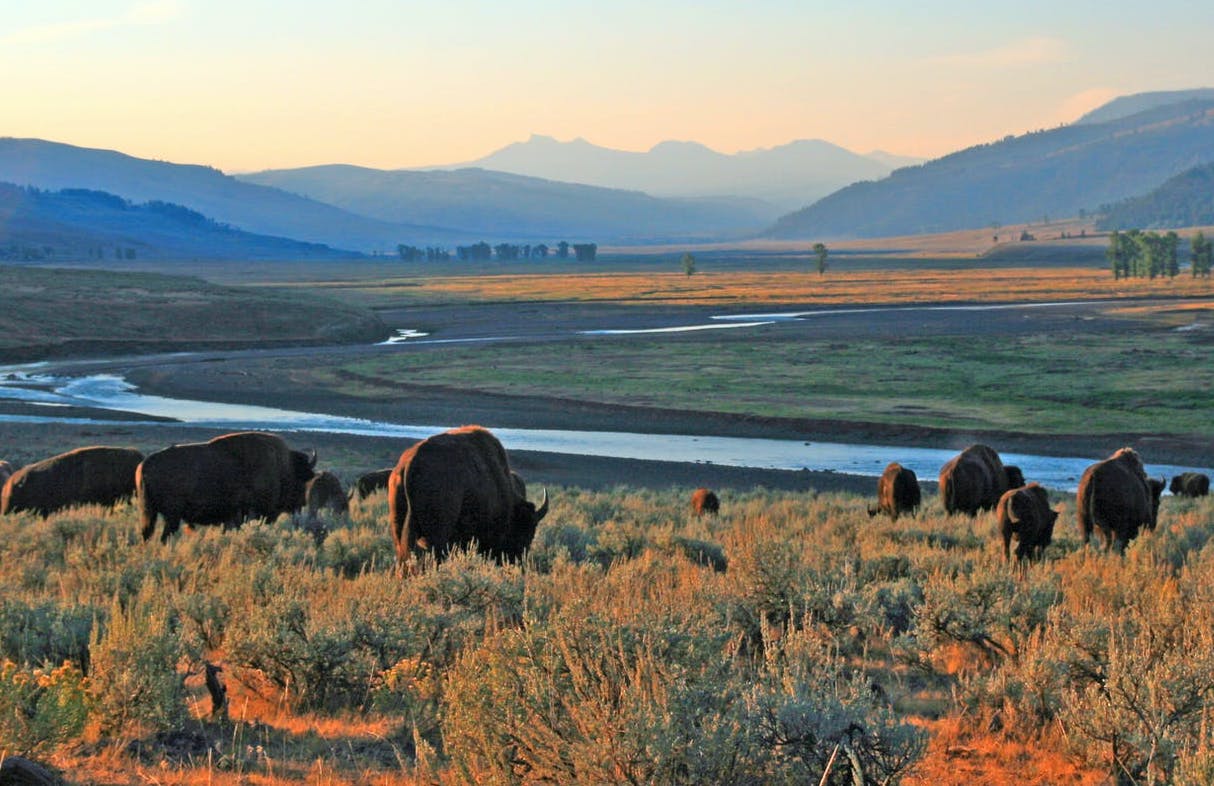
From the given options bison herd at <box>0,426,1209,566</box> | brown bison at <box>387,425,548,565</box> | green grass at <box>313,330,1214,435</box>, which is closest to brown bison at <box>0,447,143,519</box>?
bison herd at <box>0,426,1209,566</box>

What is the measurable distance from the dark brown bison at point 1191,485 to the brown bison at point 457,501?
18965mm

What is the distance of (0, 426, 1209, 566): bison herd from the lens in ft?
38.6

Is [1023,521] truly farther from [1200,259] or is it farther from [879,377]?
[1200,259]

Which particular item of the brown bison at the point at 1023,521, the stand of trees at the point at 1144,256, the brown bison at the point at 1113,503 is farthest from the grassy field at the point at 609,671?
the stand of trees at the point at 1144,256

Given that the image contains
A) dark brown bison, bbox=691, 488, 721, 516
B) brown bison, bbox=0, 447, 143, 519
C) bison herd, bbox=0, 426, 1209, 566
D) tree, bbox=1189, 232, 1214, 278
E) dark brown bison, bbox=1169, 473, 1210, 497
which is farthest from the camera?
tree, bbox=1189, 232, 1214, 278

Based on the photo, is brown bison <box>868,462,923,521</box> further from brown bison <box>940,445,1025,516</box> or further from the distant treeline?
the distant treeline

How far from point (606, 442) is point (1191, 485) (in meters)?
16.6

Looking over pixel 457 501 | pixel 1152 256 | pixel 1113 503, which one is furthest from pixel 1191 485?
pixel 1152 256

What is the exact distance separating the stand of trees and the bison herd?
370ft

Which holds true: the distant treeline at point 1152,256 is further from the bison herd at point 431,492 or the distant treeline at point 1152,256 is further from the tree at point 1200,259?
the bison herd at point 431,492

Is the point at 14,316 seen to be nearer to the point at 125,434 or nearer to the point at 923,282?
the point at 125,434

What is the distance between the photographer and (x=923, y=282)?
127m

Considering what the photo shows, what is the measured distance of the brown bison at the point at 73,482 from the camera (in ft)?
58.5

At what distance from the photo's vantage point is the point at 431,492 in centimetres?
1166
